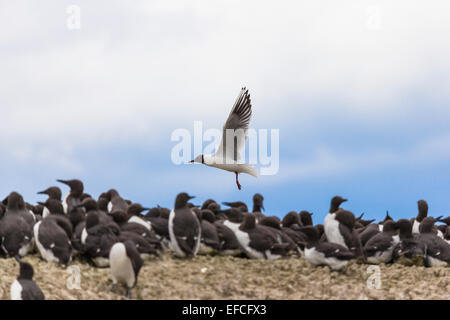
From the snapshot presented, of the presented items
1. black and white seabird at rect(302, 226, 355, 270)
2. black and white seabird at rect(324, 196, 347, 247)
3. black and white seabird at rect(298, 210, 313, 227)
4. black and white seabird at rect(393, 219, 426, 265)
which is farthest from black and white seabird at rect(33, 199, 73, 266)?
black and white seabird at rect(393, 219, 426, 265)

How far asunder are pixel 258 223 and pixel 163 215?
6.17 ft

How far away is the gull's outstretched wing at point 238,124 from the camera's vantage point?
614 inches

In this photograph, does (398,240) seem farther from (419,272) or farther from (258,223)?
A: (258,223)

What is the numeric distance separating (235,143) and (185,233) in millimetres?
5227

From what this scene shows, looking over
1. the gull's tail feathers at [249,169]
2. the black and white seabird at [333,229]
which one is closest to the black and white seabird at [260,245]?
the black and white seabird at [333,229]

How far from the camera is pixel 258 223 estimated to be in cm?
1365

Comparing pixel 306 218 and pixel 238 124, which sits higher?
pixel 238 124

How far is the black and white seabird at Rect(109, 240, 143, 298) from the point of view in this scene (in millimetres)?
10039

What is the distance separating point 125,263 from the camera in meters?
10.0

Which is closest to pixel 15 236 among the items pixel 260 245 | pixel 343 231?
pixel 260 245

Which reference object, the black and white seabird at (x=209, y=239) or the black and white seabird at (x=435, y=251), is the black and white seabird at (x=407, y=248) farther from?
the black and white seabird at (x=209, y=239)

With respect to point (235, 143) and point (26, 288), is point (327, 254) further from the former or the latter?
point (235, 143)
